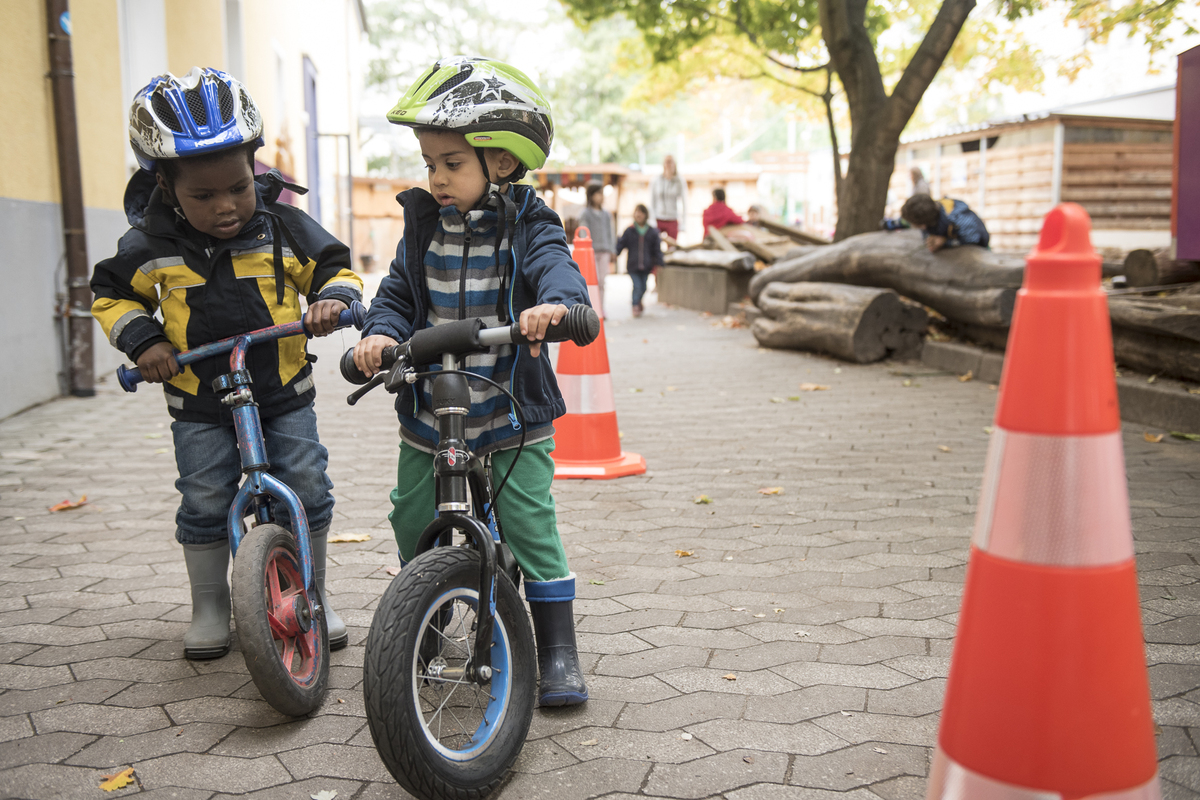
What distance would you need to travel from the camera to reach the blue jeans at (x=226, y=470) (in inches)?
115

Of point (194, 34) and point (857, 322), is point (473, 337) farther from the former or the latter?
point (194, 34)

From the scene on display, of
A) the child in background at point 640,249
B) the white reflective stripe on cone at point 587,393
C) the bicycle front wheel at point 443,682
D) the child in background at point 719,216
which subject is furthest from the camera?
the child in background at point 719,216

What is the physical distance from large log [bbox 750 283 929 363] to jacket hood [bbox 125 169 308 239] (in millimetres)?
7328

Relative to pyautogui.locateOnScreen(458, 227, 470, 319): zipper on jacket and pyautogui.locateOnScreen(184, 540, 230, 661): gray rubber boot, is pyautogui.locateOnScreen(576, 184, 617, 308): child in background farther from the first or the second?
pyautogui.locateOnScreen(458, 227, 470, 319): zipper on jacket

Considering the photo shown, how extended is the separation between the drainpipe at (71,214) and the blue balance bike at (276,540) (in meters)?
5.56

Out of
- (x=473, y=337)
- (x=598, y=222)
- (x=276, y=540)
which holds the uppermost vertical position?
(x=598, y=222)

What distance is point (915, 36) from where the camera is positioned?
87.9 feet

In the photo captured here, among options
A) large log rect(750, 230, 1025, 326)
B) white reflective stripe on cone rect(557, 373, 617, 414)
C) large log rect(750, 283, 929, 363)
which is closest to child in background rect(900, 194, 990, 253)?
large log rect(750, 230, 1025, 326)

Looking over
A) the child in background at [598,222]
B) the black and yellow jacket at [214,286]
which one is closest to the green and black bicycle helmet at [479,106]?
the black and yellow jacket at [214,286]

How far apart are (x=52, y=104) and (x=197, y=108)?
19.6 ft

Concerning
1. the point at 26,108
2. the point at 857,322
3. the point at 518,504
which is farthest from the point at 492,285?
the point at 857,322

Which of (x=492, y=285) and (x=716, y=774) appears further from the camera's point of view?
(x=492, y=285)

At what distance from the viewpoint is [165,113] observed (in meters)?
2.64

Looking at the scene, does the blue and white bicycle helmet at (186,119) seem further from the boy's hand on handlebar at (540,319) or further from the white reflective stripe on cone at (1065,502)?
the white reflective stripe on cone at (1065,502)
